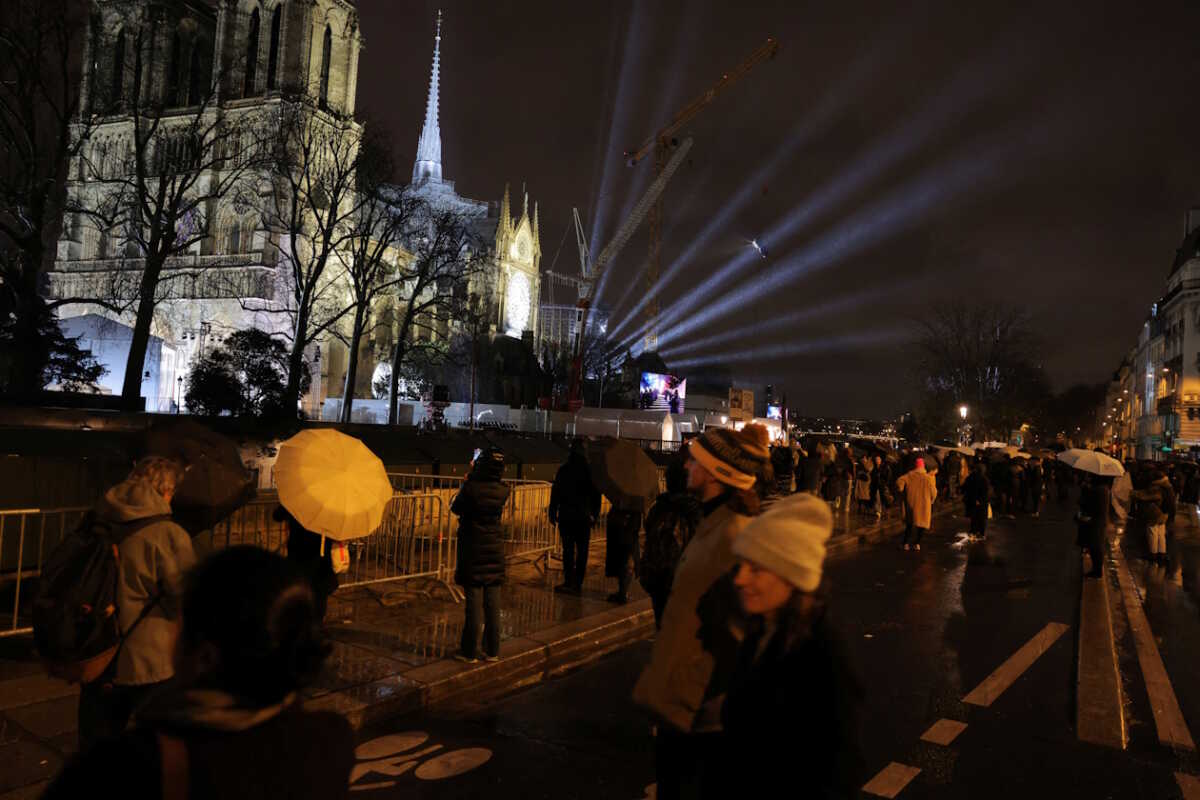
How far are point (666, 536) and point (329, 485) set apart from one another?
85.1 inches

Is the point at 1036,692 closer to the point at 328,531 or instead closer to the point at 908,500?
the point at 328,531

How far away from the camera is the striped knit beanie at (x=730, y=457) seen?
3631 millimetres

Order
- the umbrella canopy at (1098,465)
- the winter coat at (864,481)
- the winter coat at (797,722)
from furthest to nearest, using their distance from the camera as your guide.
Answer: the winter coat at (864,481) → the umbrella canopy at (1098,465) → the winter coat at (797,722)

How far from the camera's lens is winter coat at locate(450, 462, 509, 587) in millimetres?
6992

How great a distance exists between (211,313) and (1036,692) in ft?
202

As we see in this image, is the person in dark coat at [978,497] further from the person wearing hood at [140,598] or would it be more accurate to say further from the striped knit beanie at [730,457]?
the person wearing hood at [140,598]

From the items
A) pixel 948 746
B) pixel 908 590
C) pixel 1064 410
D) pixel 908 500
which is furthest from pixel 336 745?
pixel 1064 410

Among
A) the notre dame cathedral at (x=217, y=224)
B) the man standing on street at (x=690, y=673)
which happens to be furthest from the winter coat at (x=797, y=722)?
the notre dame cathedral at (x=217, y=224)

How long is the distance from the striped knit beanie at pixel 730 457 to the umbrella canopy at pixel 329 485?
2469mm

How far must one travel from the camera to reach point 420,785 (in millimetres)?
4934

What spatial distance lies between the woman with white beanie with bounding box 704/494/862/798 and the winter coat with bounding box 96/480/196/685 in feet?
7.93

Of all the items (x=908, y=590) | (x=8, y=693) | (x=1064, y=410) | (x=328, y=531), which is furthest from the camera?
(x=1064, y=410)

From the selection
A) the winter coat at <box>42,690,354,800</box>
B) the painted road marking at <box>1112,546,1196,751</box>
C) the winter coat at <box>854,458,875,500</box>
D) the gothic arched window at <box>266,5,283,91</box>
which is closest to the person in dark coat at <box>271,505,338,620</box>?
the winter coat at <box>42,690,354,800</box>

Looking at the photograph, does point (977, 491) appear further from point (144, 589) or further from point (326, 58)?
point (326, 58)
